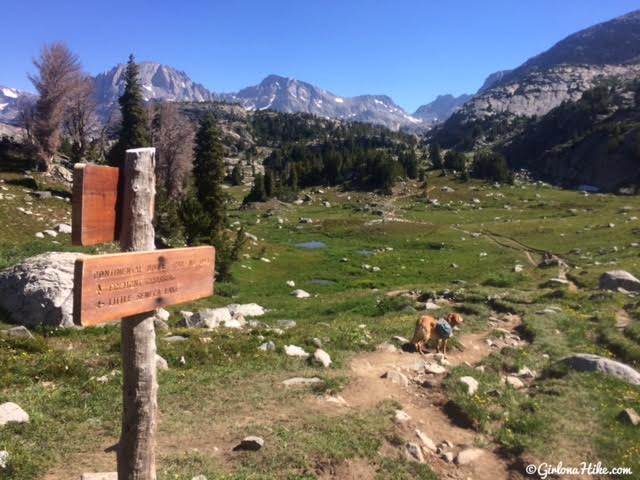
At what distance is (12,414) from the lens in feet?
30.3

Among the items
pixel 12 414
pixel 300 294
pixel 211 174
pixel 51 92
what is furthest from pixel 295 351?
pixel 51 92

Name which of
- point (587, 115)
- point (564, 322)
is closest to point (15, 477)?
point (564, 322)

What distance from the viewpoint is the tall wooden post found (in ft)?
19.1

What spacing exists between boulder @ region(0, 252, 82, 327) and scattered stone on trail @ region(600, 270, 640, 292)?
99.0 ft

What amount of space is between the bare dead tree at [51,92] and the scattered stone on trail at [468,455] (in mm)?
46334

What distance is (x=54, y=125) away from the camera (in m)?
43.4

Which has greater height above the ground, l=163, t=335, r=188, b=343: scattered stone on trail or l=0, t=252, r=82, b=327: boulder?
l=0, t=252, r=82, b=327: boulder

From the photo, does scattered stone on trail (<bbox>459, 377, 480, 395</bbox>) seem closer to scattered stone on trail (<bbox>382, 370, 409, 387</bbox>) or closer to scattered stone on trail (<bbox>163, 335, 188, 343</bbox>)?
scattered stone on trail (<bbox>382, 370, 409, 387</bbox>)

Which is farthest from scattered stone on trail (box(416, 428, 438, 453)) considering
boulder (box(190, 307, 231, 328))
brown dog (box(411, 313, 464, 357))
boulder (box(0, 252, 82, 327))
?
boulder (box(0, 252, 82, 327))

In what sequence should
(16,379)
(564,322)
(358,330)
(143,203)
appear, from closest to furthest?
(143,203) < (16,379) < (358,330) < (564,322)

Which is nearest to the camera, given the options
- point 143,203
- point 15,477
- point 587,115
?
point 143,203

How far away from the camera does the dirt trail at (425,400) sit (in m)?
9.91

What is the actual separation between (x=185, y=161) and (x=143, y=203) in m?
52.8

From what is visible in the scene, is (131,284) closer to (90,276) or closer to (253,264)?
(90,276)
